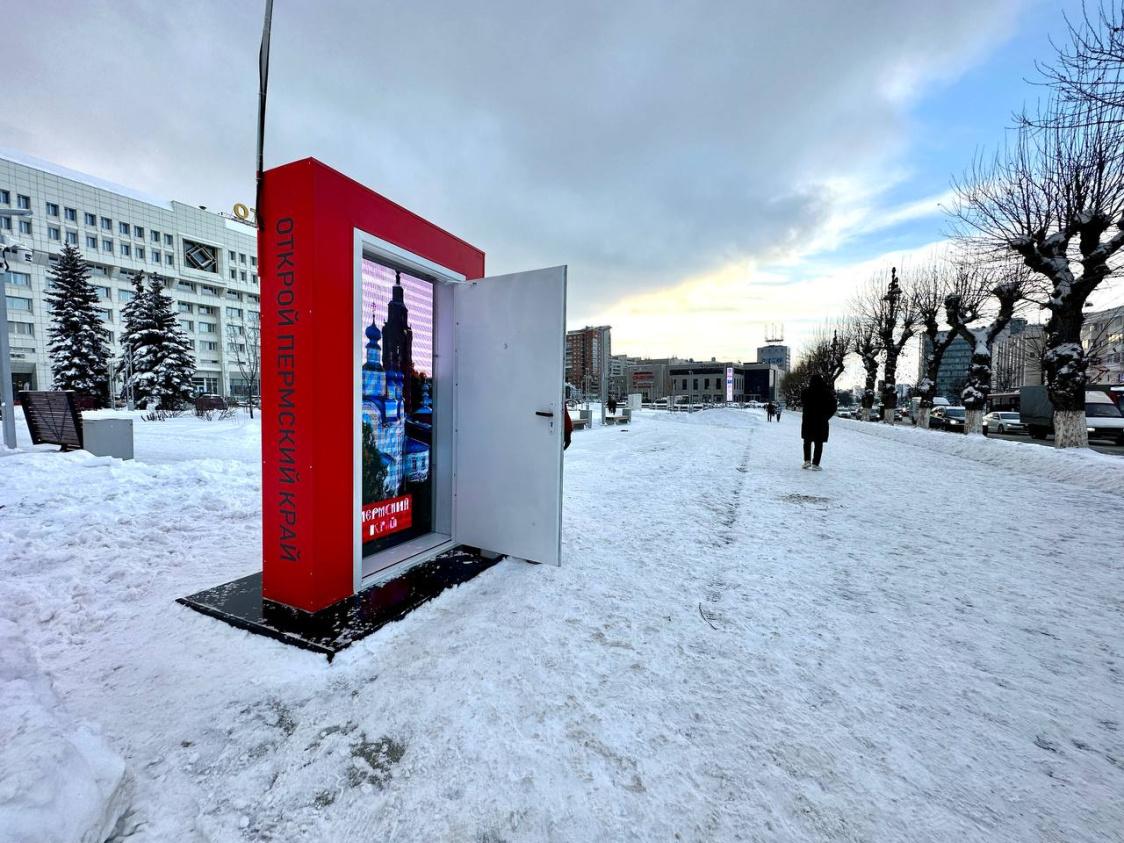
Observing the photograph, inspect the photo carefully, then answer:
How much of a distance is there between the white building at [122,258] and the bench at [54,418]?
31.1m

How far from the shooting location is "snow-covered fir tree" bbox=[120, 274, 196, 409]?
27.3m

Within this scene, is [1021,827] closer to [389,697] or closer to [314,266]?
[389,697]

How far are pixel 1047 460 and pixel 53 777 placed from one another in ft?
48.4

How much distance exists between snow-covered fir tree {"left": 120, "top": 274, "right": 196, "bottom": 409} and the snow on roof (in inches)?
1304

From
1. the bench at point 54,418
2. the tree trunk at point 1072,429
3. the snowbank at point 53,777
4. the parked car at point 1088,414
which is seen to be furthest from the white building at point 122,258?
the parked car at point 1088,414

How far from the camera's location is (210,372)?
186 feet

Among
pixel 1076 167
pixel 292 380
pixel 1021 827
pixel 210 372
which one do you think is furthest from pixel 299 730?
pixel 210 372

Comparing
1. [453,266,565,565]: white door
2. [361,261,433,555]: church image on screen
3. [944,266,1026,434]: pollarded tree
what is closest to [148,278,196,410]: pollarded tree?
[361,261,433,555]: church image on screen

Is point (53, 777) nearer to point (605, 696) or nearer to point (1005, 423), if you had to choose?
point (605, 696)

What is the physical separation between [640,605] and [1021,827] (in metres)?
1.97

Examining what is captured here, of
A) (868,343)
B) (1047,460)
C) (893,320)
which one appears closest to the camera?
(1047,460)

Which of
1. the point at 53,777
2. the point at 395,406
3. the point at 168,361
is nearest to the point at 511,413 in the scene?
the point at 395,406

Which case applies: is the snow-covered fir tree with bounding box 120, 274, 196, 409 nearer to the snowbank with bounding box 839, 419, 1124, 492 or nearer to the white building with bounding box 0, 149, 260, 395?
the white building with bounding box 0, 149, 260, 395

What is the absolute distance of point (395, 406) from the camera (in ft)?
13.4
